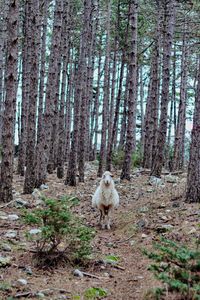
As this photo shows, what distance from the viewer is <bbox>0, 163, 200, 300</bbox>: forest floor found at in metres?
5.40

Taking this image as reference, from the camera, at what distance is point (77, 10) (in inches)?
1107

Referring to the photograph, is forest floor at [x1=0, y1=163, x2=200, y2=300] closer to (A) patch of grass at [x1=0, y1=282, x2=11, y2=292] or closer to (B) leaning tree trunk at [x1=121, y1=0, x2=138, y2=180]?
(A) patch of grass at [x1=0, y1=282, x2=11, y2=292]

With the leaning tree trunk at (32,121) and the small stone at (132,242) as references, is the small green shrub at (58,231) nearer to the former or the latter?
the small stone at (132,242)

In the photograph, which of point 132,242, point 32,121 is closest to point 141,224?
point 132,242

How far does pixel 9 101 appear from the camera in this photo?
33.6ft

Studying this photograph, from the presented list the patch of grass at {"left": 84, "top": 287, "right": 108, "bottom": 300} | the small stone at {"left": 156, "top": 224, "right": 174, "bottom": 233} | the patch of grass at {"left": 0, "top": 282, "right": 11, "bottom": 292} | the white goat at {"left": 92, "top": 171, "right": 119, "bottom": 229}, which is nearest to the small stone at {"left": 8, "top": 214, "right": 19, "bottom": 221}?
the white goat at {"left": 92, "top": 171, "right": 119, "bottom": 229}

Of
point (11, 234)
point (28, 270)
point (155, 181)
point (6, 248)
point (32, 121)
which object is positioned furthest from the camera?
point (155, 181)

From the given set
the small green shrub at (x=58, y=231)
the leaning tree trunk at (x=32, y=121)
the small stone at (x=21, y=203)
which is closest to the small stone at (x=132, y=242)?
the small green shrub at (x=58, y=231)

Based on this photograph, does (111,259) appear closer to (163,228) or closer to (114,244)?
(114,244)

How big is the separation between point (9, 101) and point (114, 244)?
4486mm

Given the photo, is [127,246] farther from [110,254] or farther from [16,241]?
[16,241]

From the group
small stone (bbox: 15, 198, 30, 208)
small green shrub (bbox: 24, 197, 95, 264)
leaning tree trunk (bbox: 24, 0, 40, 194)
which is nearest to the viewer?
small green shrub (bbox: 24, 197, 95, 264)

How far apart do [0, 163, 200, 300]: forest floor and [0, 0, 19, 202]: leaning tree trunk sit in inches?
22.4

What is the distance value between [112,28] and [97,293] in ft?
74.5
